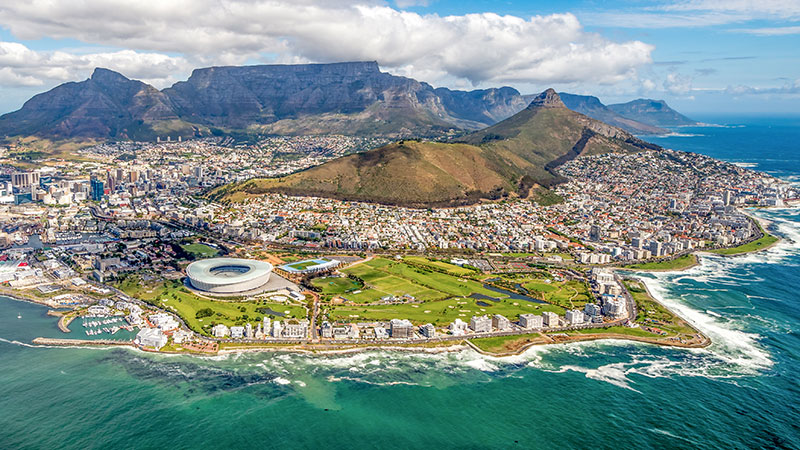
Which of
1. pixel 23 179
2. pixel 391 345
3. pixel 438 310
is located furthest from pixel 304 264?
pixel 23 179

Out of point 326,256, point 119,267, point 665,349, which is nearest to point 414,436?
point 665,349

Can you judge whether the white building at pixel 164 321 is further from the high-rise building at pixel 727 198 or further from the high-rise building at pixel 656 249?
the high-rise building at pixel 727 198

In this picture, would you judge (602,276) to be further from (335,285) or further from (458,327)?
(335,285)

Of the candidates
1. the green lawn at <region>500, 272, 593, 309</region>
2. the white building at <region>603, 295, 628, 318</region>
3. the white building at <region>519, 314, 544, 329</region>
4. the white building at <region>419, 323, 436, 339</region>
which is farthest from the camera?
the green lawn at <region>500, 272, 593, 309</region>

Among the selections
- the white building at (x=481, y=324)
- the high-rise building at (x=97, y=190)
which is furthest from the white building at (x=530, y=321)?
the high-rise building at (x=97, y=190)

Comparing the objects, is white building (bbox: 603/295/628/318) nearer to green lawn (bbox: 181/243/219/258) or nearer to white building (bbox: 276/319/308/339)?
white building (bbox: 276/319/308/339)

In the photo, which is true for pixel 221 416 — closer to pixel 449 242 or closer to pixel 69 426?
pixel 69 426

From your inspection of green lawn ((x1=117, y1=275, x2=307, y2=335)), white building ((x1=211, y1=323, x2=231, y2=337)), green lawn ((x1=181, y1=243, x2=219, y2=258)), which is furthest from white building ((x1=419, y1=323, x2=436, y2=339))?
green lawn ((x1=181, y1=243, x2=219, y2=258))
